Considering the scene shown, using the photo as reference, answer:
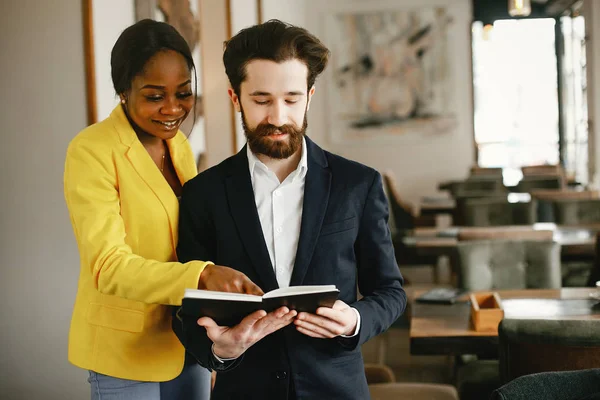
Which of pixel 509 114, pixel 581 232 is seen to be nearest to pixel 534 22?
pixel 509 114

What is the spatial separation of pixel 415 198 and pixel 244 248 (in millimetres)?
9893

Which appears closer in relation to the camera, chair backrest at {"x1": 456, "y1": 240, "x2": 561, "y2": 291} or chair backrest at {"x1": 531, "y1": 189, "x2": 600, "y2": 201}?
chair backrest at {"x1": 456, "y1": 240, "x2": 561, "y2": 291}

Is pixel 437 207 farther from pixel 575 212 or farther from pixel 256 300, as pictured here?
pixel 256 300

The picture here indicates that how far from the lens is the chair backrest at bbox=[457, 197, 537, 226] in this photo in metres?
5.76

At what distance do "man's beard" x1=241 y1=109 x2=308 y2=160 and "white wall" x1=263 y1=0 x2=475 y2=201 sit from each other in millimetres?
9429

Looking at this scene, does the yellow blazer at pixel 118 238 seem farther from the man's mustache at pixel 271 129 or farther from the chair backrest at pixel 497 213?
the chair backrest at pixel 497 213

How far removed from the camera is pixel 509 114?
11.8 metres

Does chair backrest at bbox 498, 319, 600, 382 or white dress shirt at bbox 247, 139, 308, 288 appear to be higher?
white dress shirt at bbox 247, 139, 308, 288

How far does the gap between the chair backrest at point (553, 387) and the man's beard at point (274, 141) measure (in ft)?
2.33

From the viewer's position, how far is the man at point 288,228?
168 cm

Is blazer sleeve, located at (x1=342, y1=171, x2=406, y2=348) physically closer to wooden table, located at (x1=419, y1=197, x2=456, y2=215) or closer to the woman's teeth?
the woman's teeth

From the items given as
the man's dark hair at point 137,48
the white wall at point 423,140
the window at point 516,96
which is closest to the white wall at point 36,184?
the man's dark hair at point 137,48

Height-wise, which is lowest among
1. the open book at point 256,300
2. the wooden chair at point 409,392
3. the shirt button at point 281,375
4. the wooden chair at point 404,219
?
the wooden chair at point 409,392

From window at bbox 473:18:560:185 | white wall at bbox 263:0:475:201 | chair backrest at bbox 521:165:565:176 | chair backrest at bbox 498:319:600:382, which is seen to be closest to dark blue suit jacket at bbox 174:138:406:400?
chair backrest at bbox 498:319:600:382
